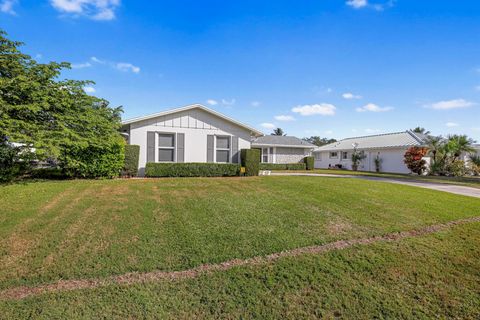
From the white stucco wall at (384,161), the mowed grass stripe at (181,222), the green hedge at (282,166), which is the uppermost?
the white stucco wall at (384,161)

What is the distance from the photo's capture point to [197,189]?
899 centimetres

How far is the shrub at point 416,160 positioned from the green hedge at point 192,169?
17.3 meters

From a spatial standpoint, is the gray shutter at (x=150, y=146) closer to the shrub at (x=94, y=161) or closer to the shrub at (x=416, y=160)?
the shrub at (x=94, y=161)

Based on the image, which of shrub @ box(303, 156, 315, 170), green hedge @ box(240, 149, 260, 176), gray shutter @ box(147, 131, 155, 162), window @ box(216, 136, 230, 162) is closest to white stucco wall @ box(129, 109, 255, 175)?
gray shutter @ box(147, 131, 155, 162)

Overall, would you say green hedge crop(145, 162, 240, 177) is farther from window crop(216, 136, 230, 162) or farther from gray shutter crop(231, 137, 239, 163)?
window crop(216, 136, 230, 162)

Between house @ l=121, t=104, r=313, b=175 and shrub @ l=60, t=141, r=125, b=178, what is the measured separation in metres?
1.65

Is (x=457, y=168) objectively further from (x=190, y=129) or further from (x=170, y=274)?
(x=170, y=274)

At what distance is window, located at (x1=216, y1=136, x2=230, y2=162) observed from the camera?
1430 cm

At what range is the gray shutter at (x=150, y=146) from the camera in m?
12.8

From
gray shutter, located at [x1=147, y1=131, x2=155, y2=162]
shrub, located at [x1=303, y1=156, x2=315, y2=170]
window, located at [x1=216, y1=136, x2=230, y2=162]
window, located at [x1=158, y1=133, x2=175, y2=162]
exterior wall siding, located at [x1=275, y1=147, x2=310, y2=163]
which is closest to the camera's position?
gray shutter, located at [x1=147, y1=131, x2=155, y2=162]

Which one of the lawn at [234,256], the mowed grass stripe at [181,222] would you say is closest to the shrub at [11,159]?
the mowed grass stripe at [181,222]

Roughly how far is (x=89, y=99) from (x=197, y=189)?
24.5 ft

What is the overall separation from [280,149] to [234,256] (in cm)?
2281

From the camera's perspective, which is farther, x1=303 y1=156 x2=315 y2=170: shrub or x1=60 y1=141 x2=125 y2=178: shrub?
x1=303 y1=156 x2=315 y2=170: shrub
